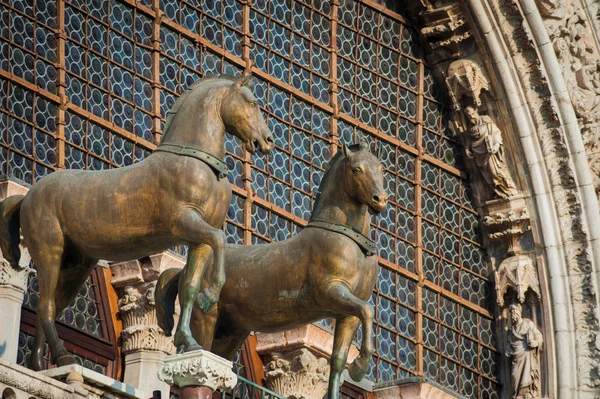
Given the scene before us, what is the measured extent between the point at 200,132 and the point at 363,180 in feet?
5.07

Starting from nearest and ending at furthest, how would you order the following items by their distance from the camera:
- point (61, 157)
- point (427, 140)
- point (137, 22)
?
1. point (61, 157)
2. point (137, 22)
3. point (427, 140)

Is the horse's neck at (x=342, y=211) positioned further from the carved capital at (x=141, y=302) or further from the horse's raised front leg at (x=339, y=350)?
the carved capital at (x=141, y=302)

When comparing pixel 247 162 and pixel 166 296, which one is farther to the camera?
pixel 247 162

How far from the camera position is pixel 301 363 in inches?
847

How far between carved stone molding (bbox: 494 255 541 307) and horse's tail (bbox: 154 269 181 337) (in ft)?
27.1

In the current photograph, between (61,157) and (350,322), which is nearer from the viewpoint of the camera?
(350,322)

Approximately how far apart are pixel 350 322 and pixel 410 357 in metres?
→ 6.66

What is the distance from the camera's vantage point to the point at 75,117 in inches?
860

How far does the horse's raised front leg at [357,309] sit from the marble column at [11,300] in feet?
8.86

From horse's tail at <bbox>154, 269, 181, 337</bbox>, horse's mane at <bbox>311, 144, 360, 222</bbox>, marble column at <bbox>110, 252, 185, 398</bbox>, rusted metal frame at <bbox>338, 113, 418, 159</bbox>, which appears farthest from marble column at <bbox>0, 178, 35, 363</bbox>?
rusted metal frame at <bbox>338, 113, 418, 159</bbox>

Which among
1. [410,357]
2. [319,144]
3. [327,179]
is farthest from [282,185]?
[327,179]

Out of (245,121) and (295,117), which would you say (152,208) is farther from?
(295,117)

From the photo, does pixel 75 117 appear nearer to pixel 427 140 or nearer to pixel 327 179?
pixel 327 179

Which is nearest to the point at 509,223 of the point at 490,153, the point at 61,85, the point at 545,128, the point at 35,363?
the point at 490,153
